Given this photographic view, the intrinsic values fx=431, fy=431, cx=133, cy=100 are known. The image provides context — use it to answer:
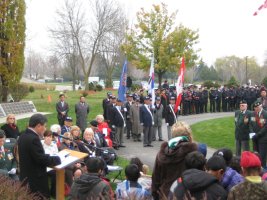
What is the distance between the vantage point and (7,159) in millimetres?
9109

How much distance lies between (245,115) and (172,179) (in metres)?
7.31

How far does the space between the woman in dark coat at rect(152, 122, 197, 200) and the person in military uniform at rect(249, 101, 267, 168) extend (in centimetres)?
630

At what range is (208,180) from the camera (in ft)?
15.6

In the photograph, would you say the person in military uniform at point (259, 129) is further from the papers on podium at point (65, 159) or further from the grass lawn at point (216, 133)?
the papers on podium at point (65, 159)

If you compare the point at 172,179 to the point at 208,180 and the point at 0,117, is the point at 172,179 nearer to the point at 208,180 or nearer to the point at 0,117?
the point at 208,180

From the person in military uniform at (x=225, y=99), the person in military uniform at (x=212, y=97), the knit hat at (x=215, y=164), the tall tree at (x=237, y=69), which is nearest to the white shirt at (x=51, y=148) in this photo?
the knit hat at (x=215, y=164)

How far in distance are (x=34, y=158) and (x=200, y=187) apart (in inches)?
105

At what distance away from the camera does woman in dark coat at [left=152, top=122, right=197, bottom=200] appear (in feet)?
18.5

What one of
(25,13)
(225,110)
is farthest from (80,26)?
(225,110)

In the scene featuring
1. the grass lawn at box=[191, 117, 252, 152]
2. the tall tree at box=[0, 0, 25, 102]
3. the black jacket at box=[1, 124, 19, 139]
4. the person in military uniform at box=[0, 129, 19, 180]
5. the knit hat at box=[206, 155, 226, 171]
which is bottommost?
the grass lawn at box=[191, 117, 252, 152]

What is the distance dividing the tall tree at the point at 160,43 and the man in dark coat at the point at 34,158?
26623 mm

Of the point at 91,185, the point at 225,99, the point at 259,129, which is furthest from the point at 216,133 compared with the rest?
the point at 91,185

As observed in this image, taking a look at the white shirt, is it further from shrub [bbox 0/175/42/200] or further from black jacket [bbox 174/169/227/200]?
black jacket [bbox 174/169/227/200]

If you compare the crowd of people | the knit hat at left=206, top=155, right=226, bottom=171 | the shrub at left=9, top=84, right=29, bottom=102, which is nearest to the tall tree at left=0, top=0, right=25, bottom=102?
the shrub at left=9, top=84, right=29, bottom=102
